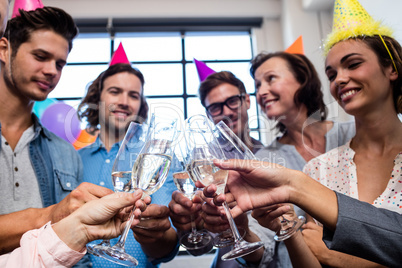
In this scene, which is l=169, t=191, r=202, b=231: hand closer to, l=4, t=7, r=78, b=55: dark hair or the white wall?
l=4, t=7, r=78, b=55: dark hair

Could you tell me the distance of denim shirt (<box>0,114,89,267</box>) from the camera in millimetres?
1391

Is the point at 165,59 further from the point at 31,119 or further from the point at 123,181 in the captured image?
the point at 123,181

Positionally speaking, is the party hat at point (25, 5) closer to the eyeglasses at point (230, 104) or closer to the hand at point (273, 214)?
the eyeglasses at point (230, 104)

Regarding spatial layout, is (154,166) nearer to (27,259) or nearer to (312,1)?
(27,259)

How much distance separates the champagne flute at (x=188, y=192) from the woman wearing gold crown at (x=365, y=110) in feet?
1.24

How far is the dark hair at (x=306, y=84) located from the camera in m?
1.83

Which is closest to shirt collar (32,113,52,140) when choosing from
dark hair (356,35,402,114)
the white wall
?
dark hair (356,35,402,114)

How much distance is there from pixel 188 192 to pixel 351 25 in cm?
105

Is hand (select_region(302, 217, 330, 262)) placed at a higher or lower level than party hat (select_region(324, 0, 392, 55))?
lower

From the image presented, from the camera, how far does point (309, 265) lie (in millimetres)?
1034

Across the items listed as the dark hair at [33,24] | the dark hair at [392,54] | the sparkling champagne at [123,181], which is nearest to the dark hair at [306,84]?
the dark hair at [392,54]

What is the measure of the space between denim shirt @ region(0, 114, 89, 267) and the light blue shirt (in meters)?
0.07

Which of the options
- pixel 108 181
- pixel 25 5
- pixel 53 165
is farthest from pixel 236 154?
pixel 25 5

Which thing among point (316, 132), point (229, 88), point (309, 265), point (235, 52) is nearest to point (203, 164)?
point (309, 265)
